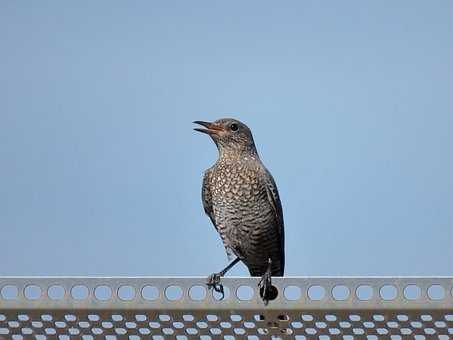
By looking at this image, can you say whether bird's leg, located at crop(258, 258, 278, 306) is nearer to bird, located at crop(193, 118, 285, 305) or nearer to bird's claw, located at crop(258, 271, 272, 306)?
bird's claw, located at crop(258, 271, 272, 306)

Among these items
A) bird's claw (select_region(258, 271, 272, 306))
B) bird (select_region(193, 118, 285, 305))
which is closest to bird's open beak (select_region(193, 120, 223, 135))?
bird (select_region(193, 118, 285, 305))

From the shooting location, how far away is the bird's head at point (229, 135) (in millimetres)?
6379

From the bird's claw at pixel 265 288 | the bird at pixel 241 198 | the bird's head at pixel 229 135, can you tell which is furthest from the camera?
the bird's head at pixel 229 135

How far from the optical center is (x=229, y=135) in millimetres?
6387

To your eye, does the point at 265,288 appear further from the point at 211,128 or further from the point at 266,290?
the point at 211,128

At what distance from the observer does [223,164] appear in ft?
20.8

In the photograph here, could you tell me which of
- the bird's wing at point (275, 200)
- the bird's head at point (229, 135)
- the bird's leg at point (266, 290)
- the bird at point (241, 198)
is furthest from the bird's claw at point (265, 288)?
the bird's head at point (229, 135)

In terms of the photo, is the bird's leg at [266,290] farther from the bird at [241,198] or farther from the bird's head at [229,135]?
A: the bird's head at [229,135]

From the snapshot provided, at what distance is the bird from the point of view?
20.4 ft

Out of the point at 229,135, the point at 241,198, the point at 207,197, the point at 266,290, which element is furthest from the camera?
the point at 207,197

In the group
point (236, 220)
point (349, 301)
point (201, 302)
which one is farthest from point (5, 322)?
point (236, 220)

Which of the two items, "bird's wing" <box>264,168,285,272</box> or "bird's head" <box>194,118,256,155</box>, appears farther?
"bird's head" <box>194,118,256,155</box>

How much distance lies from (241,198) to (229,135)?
481mm

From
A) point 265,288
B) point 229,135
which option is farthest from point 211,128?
point 265,288
